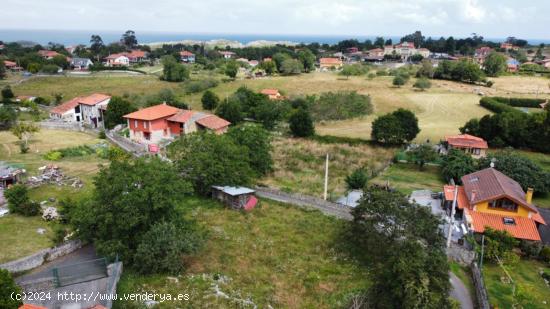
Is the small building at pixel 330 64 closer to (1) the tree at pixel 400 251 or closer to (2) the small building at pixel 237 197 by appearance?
(2) the small building at pixel 237 197

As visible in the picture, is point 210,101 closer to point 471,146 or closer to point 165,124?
point 165,124

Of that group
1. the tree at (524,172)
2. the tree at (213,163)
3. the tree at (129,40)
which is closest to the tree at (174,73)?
the tree at (213,163)

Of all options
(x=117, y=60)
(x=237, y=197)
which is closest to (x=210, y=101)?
(x=237, y=197)

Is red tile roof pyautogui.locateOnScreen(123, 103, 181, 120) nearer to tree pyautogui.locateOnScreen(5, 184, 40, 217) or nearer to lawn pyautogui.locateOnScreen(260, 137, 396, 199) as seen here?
lawn pyautogui.locateOnScreen(260, 137, 396, 199)

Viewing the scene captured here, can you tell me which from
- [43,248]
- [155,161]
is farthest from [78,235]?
[155,161]

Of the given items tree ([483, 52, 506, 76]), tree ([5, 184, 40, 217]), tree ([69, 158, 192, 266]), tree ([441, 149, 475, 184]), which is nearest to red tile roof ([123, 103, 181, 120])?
tree ([5, 184, 40, 217])
